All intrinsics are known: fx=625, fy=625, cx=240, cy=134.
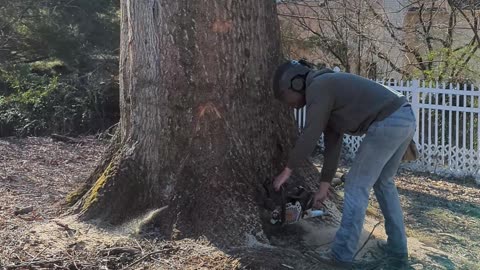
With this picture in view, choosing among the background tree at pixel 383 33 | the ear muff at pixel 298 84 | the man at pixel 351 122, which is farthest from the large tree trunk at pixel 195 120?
the background tree at pixel 383 33

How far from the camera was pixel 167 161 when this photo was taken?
502 centimetres

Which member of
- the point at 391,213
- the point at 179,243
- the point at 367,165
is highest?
the point at 367,165

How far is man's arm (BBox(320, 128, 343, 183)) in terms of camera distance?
184 inches

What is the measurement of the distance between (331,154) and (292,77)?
0.68m

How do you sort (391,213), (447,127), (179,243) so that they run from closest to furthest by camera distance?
(179,243) < (391,213) < (447,127)

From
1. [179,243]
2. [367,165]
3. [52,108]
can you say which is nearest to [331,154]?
[367,165]

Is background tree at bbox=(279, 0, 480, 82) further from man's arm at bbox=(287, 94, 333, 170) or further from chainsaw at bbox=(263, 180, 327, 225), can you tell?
man's arm at bbox=(287, 94, 333, 170)

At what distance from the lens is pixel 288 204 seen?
4754 mm

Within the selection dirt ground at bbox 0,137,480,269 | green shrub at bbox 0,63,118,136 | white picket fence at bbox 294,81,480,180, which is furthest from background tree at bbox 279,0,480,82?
dirt ground at bbox 0,137,480,269

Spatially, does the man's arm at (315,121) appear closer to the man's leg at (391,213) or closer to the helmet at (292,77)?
the helmet at (292,77)

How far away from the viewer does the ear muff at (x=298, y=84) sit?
4.44 m

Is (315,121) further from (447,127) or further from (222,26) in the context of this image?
(447,127)

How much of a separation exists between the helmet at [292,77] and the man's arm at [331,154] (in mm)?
454

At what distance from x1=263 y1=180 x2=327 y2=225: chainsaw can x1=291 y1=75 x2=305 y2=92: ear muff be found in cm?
79
